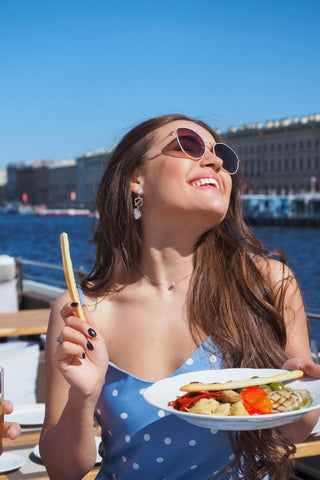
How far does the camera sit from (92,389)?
0.88m

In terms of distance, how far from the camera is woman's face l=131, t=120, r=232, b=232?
42.1 inches

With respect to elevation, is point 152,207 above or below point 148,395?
above

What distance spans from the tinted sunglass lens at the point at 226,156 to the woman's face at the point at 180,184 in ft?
0.08

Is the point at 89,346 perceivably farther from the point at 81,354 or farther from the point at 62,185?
the point at 62,185

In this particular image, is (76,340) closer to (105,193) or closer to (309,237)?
(105,193)

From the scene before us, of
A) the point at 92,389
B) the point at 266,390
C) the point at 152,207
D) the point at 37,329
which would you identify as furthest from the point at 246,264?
the point at 37,329

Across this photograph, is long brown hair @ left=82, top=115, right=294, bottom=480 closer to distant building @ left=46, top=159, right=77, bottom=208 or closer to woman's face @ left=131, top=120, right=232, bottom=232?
woman's face @ left=131, top=120, right=232, bottom=232

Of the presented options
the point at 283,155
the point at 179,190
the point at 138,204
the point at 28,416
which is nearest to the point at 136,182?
the point at 138,204

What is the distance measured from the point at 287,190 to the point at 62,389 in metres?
57.9

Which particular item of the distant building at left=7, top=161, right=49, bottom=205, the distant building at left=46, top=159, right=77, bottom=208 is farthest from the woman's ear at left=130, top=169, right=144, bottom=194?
the distant building at left=7, top=161, right=49, bottom=205

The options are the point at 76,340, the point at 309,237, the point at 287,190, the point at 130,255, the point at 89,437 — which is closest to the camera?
Answer: the point at 76,340

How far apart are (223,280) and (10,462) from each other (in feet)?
1.77

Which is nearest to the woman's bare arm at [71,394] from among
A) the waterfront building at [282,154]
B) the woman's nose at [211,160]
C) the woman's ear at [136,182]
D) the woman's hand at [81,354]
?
the woman's hand at [81,354]

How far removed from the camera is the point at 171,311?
1155 mm
